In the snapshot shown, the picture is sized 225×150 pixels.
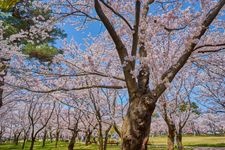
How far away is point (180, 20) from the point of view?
897 cm

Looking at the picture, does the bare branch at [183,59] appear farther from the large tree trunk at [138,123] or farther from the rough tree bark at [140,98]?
the large tree trunk at [138,123]

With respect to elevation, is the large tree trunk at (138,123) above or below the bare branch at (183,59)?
below

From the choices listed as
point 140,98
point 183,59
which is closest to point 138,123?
point 140,98

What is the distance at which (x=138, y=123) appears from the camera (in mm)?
6152

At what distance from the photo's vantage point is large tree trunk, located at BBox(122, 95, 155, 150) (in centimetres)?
615

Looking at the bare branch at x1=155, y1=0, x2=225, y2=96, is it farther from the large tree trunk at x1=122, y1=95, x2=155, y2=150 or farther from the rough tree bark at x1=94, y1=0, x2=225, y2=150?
the large tree trunk at x1=122, y1=95, x2=155, y2=150

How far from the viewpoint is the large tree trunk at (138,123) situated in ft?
20.2

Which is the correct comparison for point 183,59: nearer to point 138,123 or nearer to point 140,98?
point 140,98

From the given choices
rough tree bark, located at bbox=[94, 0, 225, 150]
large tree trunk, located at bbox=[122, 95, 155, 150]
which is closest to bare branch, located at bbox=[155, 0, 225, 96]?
rough tree bark, located at bbox=[94, 0, 225, 150]

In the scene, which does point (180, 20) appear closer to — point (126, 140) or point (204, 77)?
point (126, 140)

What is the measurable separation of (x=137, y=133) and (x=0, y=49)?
33.1 feet

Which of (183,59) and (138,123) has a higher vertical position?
(183,59)

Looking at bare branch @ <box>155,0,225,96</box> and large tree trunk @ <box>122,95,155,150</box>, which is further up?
bare branch @ <box>155,0,225,96</box>

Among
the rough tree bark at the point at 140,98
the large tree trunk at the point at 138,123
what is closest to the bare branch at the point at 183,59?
the rough tree bark at the point at 140,98
